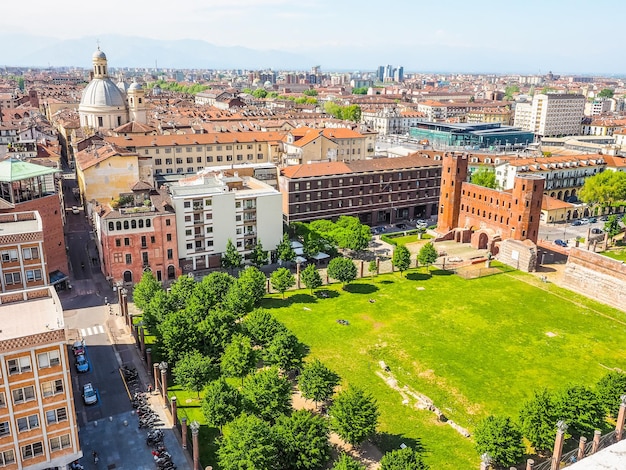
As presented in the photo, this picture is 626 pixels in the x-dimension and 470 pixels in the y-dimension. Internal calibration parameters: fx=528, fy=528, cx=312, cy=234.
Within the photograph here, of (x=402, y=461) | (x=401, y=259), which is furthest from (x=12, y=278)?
(x=401, y=259)

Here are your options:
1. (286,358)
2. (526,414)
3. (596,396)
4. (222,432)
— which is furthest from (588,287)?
(222,432)

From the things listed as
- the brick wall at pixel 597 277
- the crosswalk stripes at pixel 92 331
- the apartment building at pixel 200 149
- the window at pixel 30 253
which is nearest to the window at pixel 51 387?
the window at pixel 30 253

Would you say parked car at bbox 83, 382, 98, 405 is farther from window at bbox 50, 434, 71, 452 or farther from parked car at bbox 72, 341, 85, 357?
window at bbox 50, 434, 71, 452

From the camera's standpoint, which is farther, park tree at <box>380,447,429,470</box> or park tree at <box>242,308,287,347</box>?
park tree at <box>242,308,287,347</box>

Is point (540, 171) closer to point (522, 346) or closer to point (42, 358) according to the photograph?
point (522, 346)

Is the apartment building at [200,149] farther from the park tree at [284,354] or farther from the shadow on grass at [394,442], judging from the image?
the shadow on grass at [394,442]

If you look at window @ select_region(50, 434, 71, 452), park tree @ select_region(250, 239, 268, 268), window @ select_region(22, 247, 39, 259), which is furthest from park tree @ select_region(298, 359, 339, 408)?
park tree @ select_region(250, 239, 268, 268)

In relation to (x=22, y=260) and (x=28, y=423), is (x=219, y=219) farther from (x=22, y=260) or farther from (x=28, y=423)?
(x=28, y=423)
